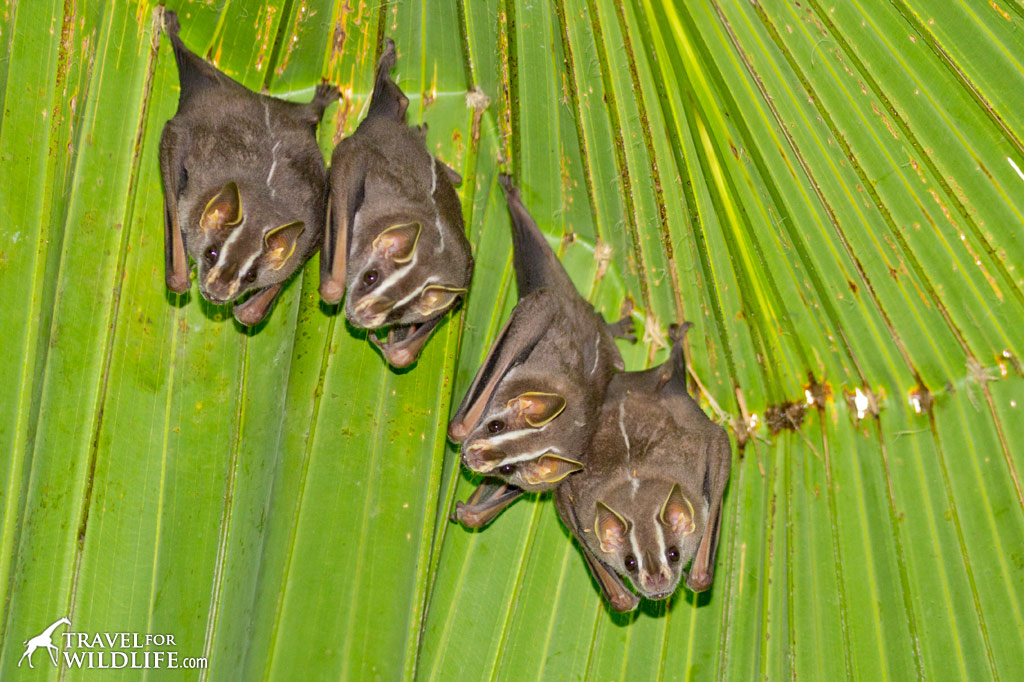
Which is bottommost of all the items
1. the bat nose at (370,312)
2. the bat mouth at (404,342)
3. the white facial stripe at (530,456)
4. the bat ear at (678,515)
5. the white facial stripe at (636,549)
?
the white facial stripe at (636,549)

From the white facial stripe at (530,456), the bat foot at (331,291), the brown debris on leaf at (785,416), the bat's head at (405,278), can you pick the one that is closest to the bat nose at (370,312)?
the bat's head at (405,278)

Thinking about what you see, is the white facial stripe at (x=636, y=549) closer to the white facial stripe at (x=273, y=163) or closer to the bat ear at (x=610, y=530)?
the bat ear at (x=610, y=530)

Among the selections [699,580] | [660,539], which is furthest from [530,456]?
[699,580]

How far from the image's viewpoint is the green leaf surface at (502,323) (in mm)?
4270

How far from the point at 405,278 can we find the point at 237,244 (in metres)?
1.10

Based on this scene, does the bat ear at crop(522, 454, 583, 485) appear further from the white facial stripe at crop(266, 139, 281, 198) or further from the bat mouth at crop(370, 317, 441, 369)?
the white facial stripe at crop(266, 139, 281, 198)

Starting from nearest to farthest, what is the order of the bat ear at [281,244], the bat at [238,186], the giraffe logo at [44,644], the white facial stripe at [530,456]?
the giraffe logo at [44,644] → the bat at [238,186] → the bat ear at [281,244] → the white facial stripe at [530,456]

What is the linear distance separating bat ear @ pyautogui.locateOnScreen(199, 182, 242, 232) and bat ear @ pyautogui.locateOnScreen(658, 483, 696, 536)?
137 inches

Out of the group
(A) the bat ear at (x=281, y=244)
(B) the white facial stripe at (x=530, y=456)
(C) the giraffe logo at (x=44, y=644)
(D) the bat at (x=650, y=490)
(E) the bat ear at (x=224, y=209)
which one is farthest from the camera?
(D) the bat at (x=650, y=490)

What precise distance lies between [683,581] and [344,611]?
234cm

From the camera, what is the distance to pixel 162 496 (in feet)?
14.9

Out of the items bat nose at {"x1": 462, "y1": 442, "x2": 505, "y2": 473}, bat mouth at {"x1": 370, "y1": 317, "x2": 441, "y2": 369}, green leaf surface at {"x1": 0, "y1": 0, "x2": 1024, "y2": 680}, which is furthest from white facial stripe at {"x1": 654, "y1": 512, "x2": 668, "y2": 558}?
bat mouth at {"x1": 370, "y1": 317, "x2": 441, "y2": 369}

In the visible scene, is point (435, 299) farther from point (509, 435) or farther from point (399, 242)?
point (509, 435)

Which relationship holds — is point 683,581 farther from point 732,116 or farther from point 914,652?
point 732,116
